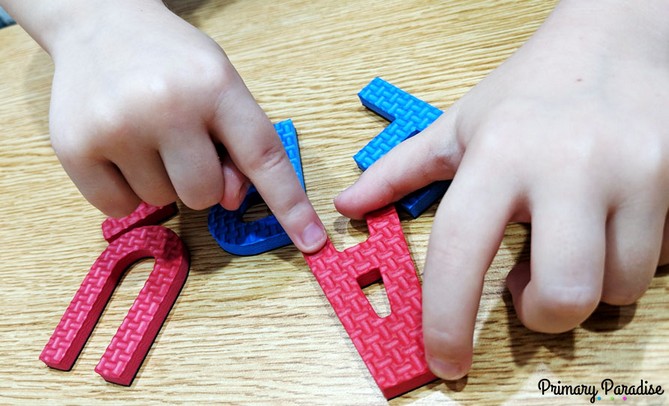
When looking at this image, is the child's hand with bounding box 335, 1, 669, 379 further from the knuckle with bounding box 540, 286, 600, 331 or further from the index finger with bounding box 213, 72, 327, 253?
the index finger with bounding box 213, 72, 327, 253

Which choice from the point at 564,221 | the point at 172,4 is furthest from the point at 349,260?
the point at 172,4

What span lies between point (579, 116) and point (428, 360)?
277mm

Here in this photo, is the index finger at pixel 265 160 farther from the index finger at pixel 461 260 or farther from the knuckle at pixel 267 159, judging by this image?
the index finger at pixel 461 260

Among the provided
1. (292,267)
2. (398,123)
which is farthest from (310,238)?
(398,123)

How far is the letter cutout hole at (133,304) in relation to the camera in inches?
24.5

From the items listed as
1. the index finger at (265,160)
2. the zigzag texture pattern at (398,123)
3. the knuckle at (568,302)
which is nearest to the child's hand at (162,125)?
the index finger at (265,160)

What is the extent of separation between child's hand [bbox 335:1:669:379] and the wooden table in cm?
4

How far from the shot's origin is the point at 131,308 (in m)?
0.66

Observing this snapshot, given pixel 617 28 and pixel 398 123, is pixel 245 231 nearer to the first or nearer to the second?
pixel 398 123

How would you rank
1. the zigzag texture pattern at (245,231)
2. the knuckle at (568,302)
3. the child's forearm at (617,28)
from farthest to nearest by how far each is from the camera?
the zigzag texture pattern at (245,231), the child's forearm at (617,28), the knuckle at (568,302)

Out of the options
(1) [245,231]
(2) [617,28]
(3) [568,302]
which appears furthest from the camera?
(1) [245,231]

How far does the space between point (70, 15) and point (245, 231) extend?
36 centimetres

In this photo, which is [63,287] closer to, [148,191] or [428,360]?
[148,191]

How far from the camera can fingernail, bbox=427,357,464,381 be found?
51 centimetres
